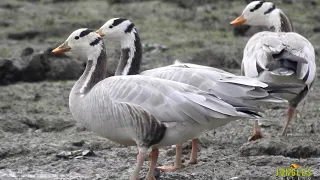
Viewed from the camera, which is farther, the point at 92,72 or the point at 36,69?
the point at 36,69

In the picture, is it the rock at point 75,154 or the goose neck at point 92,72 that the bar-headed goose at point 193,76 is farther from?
the rock at point 75,154

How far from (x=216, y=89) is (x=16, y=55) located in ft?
22.1

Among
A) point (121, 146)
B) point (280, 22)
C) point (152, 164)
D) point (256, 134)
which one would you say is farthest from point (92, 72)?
point (280, 22)

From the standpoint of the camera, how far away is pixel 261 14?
421 inches

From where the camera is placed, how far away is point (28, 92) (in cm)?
1199

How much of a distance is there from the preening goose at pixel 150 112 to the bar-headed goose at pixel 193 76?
0.71 feet

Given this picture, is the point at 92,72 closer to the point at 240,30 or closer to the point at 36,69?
the point at 36,69

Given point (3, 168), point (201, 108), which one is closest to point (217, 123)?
point (201, 108)

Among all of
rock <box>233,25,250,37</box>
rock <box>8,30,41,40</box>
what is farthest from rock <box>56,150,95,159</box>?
rock <box>233,25,250,37</box>

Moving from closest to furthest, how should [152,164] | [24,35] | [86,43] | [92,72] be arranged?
[152,164]
[92,72]
[86,43]
[24,35]

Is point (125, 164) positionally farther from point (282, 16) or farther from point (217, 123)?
point (282, 16)

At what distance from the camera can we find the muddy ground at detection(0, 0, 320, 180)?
7.96 meters

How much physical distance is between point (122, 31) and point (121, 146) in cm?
129

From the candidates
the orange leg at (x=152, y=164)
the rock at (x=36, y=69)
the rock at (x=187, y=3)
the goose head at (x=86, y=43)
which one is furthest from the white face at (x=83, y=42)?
the rock at (x=187, y=3)
